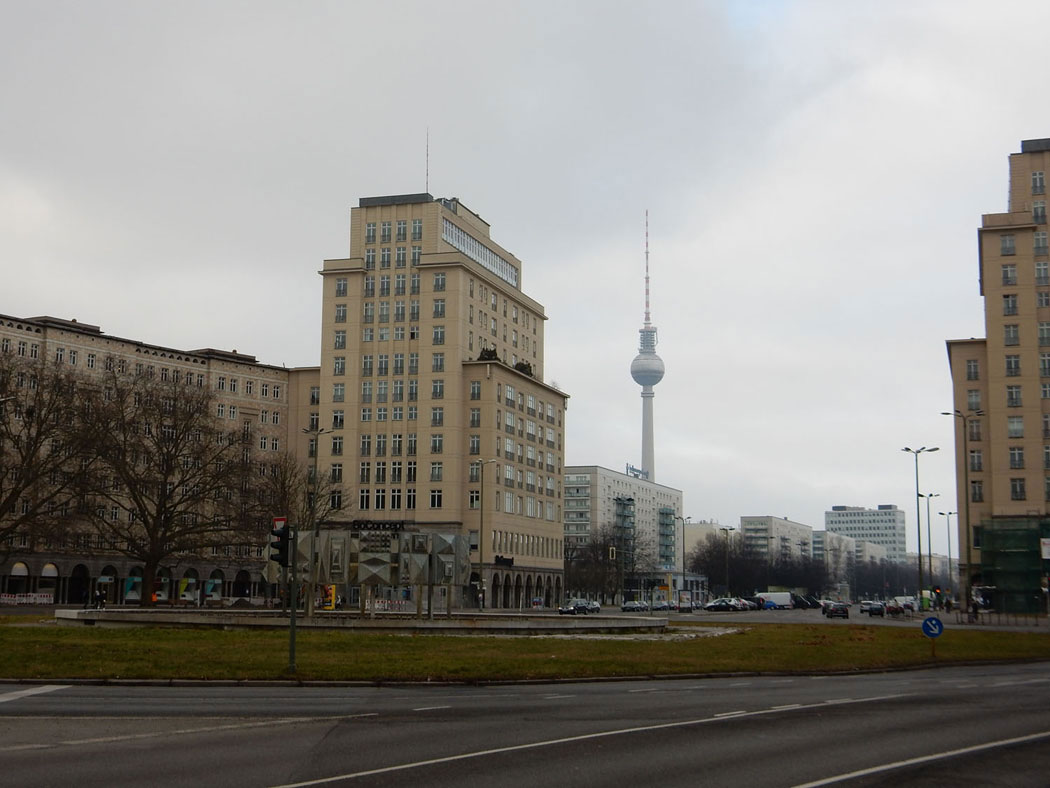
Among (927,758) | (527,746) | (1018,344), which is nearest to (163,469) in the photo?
(527,746)

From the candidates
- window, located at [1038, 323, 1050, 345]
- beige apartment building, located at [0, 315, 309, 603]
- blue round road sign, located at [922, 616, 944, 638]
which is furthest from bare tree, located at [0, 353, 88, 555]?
window, located at [1038, 323, 1050, 345]

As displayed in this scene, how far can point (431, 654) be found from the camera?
105 ft

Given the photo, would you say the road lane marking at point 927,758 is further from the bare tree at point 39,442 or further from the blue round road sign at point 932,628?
the bare tree at point 39,442

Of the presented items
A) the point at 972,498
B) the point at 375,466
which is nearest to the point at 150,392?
the point at 375,466

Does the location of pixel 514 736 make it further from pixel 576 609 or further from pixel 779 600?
pixel 779 600

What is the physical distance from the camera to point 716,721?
18.3 metres

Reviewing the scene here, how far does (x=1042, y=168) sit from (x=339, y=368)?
73.0 meters

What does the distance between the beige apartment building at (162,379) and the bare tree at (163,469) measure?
5988mm

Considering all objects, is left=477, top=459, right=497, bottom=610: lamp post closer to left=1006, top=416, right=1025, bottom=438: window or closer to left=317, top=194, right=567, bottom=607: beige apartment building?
left=317, top=194, right=567, bottom=607: beige apartment building

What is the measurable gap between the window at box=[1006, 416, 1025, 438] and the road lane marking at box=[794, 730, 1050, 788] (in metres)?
95.6

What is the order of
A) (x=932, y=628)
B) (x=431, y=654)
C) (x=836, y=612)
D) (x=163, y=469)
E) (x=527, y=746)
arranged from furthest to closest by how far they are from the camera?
(x=836, y=612), (x=163, y=469), (x=932, y=628), (x=431, y=654), (x=527, y=746)

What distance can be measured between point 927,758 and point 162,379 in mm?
100150

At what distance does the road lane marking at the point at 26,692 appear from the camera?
70.0ft

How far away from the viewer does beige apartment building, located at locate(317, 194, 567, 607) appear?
364ft
